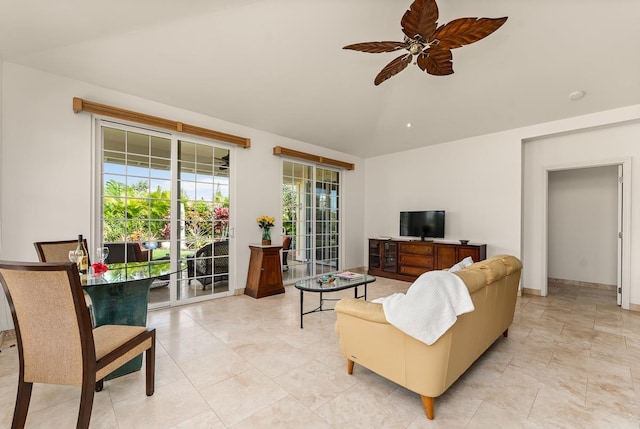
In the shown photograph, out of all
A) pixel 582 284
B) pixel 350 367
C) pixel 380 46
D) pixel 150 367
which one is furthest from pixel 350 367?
pixel 582 284

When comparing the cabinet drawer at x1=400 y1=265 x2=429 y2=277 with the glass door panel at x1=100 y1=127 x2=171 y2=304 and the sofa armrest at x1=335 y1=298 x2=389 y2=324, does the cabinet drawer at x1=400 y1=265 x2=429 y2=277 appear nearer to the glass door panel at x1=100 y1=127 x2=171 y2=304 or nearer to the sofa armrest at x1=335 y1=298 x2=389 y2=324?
the sofa armrest at x1=335 y1=298 x2=389 y2=324

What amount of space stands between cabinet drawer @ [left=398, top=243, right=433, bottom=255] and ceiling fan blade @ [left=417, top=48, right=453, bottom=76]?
328 centimetres

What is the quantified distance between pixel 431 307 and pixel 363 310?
1.59 ft

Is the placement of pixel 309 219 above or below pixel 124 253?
above

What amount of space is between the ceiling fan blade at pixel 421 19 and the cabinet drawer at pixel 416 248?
379cm

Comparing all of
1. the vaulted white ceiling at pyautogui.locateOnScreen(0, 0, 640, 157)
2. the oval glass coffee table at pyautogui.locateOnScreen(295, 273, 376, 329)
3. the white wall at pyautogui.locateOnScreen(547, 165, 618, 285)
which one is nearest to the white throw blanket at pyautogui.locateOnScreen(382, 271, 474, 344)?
the oval glass coffee table at pyautogui.locateOnScreen(295, 273, 376, 329)

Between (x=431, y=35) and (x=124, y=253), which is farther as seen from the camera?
(x=124, y=253)

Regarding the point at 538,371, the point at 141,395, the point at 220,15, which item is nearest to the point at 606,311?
the point at 538,371

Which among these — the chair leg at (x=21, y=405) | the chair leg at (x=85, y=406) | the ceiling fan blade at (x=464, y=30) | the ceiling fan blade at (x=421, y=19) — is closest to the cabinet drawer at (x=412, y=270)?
the ceiling fan blade at (x=464, y=30)

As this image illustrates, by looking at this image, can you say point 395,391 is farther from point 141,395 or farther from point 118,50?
point 118,50

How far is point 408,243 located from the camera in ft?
18.1

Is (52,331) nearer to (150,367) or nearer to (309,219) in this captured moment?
(150,367)

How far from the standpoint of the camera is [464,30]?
2.11m

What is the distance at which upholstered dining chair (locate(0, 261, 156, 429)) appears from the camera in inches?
55.4
